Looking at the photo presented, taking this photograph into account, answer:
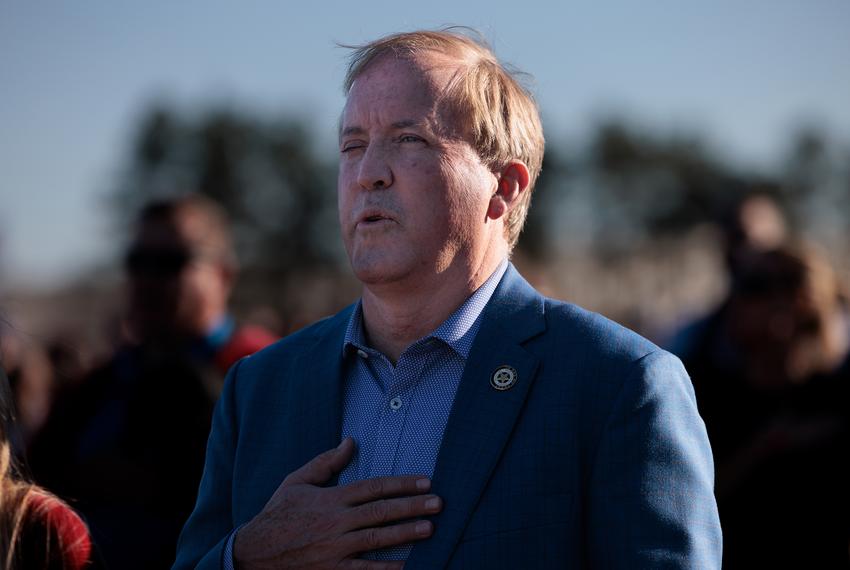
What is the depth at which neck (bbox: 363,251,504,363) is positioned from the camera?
8.61 ft

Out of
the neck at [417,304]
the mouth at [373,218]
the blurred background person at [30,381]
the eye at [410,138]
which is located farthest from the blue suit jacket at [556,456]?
the blurred background person at [30,381]

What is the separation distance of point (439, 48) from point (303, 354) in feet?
3.00

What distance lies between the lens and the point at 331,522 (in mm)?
2334

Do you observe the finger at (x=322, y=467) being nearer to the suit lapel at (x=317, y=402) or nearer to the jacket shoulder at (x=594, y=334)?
the suit lapel at (x=317, y=402)

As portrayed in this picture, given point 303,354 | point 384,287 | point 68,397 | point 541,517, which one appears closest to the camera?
point 541,517

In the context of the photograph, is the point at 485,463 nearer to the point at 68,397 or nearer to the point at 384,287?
the point at 384,287

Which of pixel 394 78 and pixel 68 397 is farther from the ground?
pixel 394 78

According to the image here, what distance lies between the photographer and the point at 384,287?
2.60 m

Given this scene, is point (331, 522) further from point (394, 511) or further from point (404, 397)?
point (404, 397)

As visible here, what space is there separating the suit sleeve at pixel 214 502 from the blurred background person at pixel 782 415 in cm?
231

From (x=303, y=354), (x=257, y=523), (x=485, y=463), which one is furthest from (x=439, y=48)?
(x=257, y=523)

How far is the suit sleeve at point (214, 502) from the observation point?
2.68m

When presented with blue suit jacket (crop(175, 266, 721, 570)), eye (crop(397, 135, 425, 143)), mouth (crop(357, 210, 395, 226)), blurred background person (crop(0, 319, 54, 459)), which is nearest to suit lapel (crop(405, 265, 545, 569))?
blue suit jacket (crop(175, 266, 721, 570))

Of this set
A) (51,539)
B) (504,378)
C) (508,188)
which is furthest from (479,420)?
(51,539)
